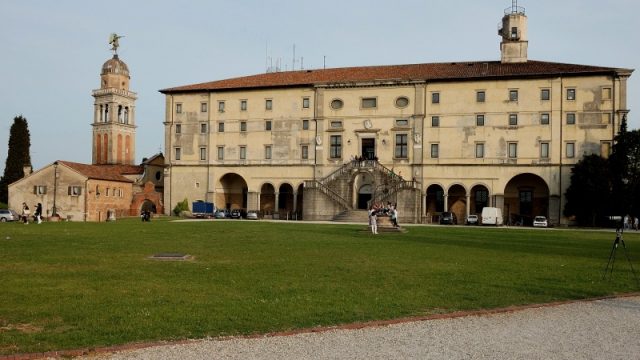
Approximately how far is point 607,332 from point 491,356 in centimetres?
301

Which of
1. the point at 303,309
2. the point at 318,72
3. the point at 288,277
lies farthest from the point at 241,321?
the point at 318,72

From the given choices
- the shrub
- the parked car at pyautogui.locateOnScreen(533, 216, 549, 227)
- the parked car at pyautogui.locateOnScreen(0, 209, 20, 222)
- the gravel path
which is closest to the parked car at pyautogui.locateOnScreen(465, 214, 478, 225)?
the parked car at pyautogui.locateOnScreen(533, 216, 549, 227)

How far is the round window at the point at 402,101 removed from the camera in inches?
2438

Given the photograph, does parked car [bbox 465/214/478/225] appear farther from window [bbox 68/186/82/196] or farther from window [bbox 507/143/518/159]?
window [bbox 68/186/82/196]

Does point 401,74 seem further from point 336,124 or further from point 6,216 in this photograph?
point 6,216

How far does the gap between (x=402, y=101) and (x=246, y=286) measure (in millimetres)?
50269

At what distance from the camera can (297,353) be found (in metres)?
8.75

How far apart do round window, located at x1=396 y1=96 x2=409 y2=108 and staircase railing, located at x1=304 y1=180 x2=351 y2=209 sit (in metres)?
11.2

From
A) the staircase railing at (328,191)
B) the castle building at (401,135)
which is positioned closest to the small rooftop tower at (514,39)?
the castle building at (401,135)

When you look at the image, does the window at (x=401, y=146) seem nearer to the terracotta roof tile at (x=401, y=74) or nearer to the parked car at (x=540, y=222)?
the terracotta roof tile at (x=401, y=74)

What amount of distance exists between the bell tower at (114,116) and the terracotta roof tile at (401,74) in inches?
1023

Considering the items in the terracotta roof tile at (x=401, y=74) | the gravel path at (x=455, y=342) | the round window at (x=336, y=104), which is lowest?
the gravel path at (x=455, y=342)

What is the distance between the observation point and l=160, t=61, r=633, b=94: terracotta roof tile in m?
58.5

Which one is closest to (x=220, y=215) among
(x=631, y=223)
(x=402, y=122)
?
(x=402, y=122)
